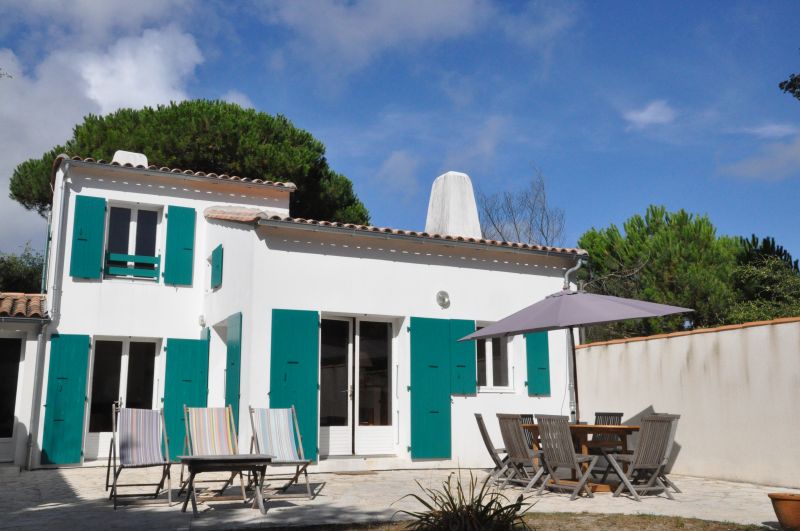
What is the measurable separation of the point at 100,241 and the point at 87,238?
0.19 m

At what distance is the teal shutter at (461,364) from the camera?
32.3ft

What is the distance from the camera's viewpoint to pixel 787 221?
53.0ft

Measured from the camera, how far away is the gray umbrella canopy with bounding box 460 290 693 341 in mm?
7066

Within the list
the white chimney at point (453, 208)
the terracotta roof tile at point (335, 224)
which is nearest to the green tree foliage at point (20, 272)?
the terracotta roof tile at point (335, 224)

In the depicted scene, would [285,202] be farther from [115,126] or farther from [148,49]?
[115,126]

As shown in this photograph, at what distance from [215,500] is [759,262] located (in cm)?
1469

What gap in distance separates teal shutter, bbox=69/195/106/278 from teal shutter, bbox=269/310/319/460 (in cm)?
357

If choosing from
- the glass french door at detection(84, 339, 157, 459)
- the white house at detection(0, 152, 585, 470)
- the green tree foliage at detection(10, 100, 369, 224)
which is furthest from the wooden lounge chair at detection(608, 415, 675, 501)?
the green tree foliage at detection(10, 100, 369, 224)

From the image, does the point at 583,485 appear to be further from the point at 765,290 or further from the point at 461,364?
the point at 765,290

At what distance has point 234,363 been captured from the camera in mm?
9102

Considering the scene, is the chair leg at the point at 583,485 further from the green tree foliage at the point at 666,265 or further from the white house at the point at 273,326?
the green tree foliage at the point at 666,265

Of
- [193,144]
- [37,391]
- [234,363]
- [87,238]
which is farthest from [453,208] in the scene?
[37,391]

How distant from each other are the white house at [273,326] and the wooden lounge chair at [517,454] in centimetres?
222

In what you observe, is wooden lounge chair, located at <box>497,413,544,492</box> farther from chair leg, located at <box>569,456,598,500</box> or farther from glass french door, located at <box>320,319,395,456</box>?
glass french door, located at <box>320,319,395,456</box>
